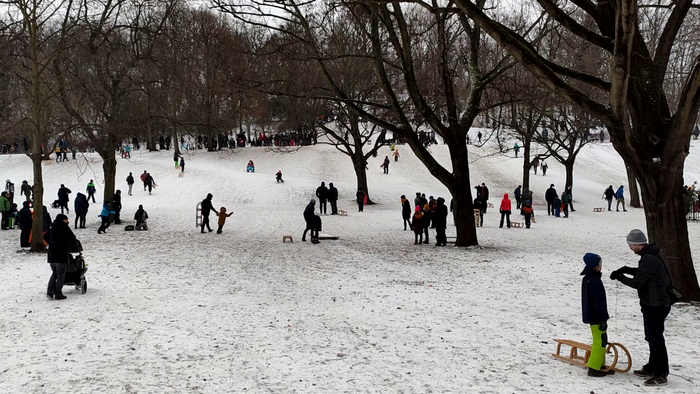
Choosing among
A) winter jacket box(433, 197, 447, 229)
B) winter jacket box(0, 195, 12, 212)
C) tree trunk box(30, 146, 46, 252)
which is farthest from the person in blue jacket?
winter jacket box(433, 197, 447, 229)

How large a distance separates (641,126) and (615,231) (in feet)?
49.9

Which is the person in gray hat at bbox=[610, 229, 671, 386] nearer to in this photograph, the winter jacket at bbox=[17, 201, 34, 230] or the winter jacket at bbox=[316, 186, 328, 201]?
the winter jacket at bbox=[17, 201, 34, 230]

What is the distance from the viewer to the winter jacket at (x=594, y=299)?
701 cm

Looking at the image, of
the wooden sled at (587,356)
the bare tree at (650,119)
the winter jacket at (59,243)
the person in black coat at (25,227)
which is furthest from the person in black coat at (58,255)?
the person in black coat at (25,227)

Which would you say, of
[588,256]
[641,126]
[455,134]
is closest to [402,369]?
[588,256]

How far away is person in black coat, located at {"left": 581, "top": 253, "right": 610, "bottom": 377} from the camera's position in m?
7.02

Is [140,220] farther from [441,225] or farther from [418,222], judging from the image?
[441,225]

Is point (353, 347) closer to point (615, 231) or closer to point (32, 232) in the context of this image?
point (32, 232)

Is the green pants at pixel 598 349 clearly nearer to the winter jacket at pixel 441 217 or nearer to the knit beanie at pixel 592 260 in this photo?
the knit beanie at pixel 592 260

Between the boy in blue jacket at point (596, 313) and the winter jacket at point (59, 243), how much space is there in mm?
9033

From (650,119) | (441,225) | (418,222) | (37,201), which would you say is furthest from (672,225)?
(37,201)

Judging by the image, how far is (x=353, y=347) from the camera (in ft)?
27.4

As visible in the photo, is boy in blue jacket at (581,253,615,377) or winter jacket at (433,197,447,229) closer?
boy in blue jacket at (581,253,615,377)

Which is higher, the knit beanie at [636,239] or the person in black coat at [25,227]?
the knit beanie at [636,239]
